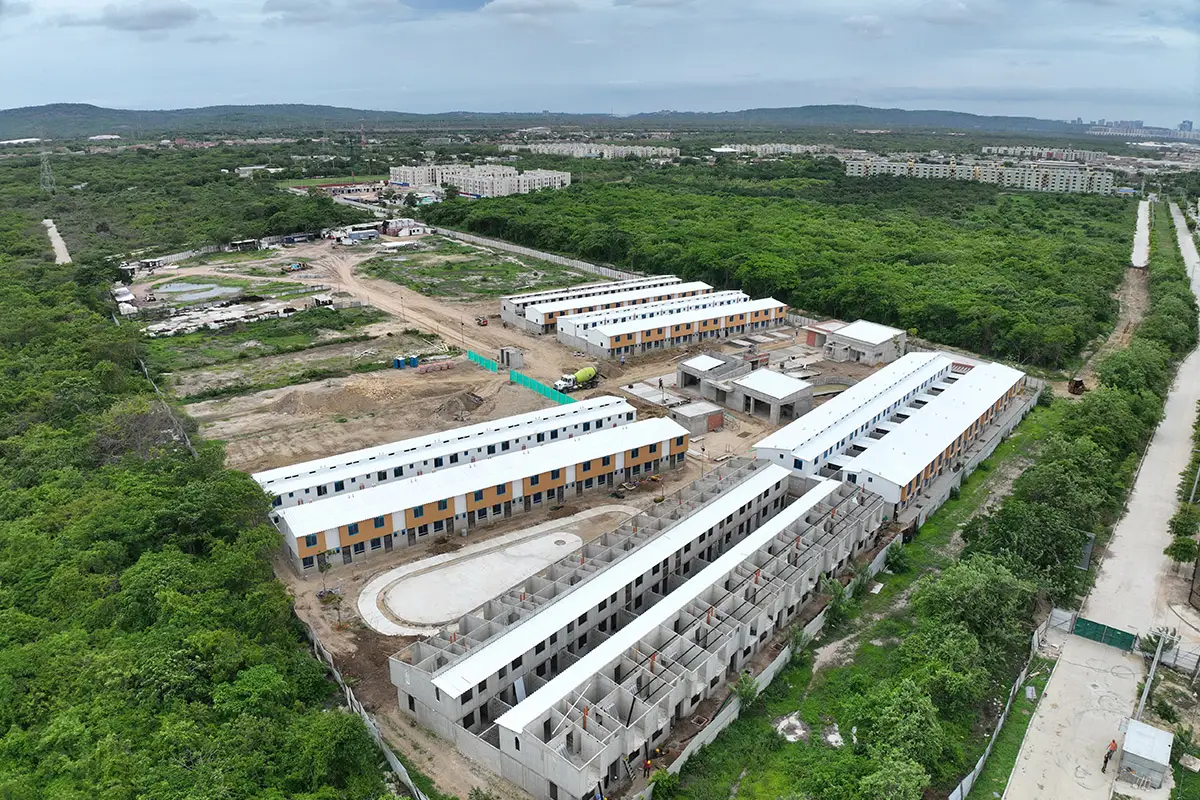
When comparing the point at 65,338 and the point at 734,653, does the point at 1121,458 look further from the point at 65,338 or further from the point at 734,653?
the point at 65,338

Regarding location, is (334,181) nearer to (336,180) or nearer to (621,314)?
(336,180)

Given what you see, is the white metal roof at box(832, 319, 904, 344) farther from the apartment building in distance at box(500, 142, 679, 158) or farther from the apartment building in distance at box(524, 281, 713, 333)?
the apartment building in distance at box(500, 142, 679, 158)

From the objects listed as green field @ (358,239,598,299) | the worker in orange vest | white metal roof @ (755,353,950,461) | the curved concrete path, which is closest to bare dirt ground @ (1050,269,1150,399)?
white metal roof @ (755,353,950,461)

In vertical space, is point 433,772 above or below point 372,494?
below

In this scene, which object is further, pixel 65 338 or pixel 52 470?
pixel 65 338

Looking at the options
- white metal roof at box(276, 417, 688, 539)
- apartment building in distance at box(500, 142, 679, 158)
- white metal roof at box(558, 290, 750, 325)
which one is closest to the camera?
white metal roof at box(276, 417, 688, 539)

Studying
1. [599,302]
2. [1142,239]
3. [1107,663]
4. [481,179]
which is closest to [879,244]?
[599,302]

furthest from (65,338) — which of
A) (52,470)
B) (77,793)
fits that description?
(77,793)
